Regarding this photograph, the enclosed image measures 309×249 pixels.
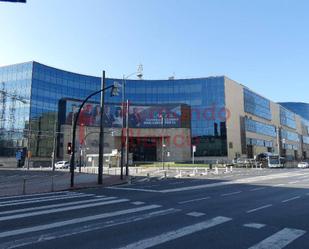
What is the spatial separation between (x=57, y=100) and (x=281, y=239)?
76.7 meters

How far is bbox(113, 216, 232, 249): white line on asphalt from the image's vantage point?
7.17 m

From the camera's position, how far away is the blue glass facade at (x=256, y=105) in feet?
302

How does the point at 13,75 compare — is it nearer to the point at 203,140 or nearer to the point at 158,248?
the point at 203,140

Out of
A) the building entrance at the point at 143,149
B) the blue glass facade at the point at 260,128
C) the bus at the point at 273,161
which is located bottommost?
the bus at the point at 273,161

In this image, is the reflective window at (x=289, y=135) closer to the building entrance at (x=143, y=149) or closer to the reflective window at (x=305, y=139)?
the reflective window at (x=305, y=139)

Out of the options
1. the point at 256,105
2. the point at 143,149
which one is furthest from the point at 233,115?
the point at 143,149

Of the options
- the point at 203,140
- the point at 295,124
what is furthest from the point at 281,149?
the point at 203,140

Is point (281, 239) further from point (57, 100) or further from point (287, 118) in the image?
point (287, 118)

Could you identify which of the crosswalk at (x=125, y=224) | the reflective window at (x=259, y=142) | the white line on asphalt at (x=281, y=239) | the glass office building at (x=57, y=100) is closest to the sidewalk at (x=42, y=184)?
the crosswalk at (x=125, y=224)

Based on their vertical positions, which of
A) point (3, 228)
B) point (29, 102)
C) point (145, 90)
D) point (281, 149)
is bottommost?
point (3, 228)

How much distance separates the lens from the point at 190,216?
35.4 ft

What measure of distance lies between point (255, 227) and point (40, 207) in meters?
8.43

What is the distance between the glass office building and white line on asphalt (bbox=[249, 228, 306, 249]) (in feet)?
221

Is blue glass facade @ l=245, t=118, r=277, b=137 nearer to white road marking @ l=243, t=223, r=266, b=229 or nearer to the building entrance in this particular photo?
the building entrance
